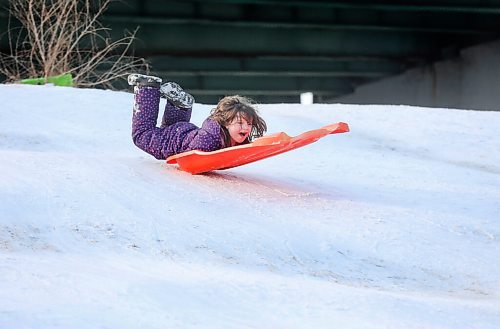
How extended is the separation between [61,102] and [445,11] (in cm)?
1011

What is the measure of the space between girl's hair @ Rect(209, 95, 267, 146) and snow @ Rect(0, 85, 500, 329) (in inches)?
7.8

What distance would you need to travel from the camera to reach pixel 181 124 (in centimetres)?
420

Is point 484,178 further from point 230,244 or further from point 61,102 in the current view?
point 61,102

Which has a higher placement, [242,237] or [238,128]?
[238,128]

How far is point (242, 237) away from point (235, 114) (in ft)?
2.69

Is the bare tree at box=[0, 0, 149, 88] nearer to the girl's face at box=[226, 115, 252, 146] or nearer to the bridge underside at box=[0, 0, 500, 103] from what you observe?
the girl's face at box=[226, 115, 252, 146]

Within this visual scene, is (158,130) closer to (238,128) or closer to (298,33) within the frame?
(238,128)

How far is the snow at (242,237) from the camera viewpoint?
2.44 m

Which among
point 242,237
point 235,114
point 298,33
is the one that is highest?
point 298,33

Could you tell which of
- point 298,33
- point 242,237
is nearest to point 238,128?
point 242,237

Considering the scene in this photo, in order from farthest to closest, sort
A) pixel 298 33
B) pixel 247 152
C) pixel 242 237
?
pixel 298 33, pixel 247 152, pixel 242 237

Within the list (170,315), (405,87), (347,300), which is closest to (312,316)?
(347,300)

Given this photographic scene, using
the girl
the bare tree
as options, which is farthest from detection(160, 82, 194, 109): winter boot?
the bare tree

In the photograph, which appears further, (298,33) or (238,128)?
(298,33)
